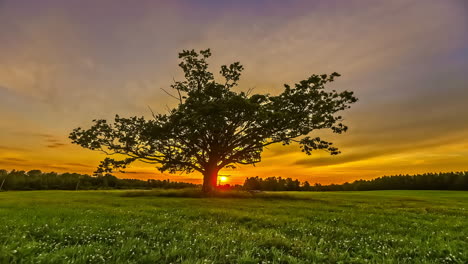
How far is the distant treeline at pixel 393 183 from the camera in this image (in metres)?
113

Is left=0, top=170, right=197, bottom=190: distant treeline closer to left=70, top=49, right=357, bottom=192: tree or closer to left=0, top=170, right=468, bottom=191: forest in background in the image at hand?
left=0, top=170, right=468, bottom=191: forest in background

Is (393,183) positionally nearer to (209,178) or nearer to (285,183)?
(285,183)

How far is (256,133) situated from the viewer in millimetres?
36375

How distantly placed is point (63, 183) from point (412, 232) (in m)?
157

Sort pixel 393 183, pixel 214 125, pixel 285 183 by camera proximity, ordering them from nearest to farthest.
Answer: pixel 214 125
pixel 393 183
pixel 285 183

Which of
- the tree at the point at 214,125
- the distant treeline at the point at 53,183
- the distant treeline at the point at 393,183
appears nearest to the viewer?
the tree at the point at 214,125

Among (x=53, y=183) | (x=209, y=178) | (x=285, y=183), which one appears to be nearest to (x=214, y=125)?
(x=209, y=178)

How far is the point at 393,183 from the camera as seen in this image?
12619 centimetres

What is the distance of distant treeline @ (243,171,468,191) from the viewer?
370 ft

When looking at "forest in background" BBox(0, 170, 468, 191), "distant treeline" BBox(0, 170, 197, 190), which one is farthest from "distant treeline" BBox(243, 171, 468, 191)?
"distant treeline" BBox(0, 170, 197, 190)

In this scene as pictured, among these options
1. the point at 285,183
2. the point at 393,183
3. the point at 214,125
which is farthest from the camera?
the point at 285,183

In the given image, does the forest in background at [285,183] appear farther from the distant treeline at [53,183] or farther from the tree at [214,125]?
the tree at [214,125]

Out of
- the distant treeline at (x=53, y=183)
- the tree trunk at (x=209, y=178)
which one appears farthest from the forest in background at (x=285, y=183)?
the tree trunk at (x=209, y=178)

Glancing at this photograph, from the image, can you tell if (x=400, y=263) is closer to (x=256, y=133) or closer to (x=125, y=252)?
(x=125, y=252)
